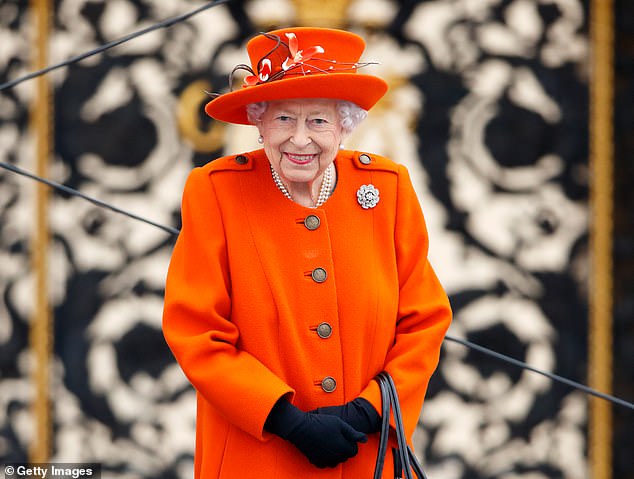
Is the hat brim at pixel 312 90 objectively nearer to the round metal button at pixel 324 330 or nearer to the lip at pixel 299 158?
the lip at pixel 299 158

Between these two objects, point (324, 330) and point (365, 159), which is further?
point (365, 159)

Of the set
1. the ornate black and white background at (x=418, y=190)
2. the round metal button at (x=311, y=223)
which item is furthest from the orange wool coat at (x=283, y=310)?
the ornate black and white background at (x=418, y=190)

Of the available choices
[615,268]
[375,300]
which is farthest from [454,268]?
[375,300]

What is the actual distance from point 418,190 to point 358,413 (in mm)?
1371

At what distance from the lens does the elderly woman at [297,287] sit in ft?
4.93

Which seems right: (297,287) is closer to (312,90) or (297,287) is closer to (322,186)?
(322,186)

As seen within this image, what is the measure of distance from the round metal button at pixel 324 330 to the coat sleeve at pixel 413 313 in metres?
0.12

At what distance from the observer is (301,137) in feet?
4.90

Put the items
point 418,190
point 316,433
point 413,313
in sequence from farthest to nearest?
point 418,190 → point 413,313 → point 316,433

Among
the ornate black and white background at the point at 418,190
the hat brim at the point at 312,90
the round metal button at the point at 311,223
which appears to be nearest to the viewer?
the hat brim at the point at 312,90

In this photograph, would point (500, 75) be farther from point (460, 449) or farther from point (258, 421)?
point (258, 421)

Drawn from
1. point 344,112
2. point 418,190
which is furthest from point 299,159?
point 418,190

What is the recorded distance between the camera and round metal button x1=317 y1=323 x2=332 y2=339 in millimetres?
1540

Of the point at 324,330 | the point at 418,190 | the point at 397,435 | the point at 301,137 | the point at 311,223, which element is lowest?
the point at 397,435
